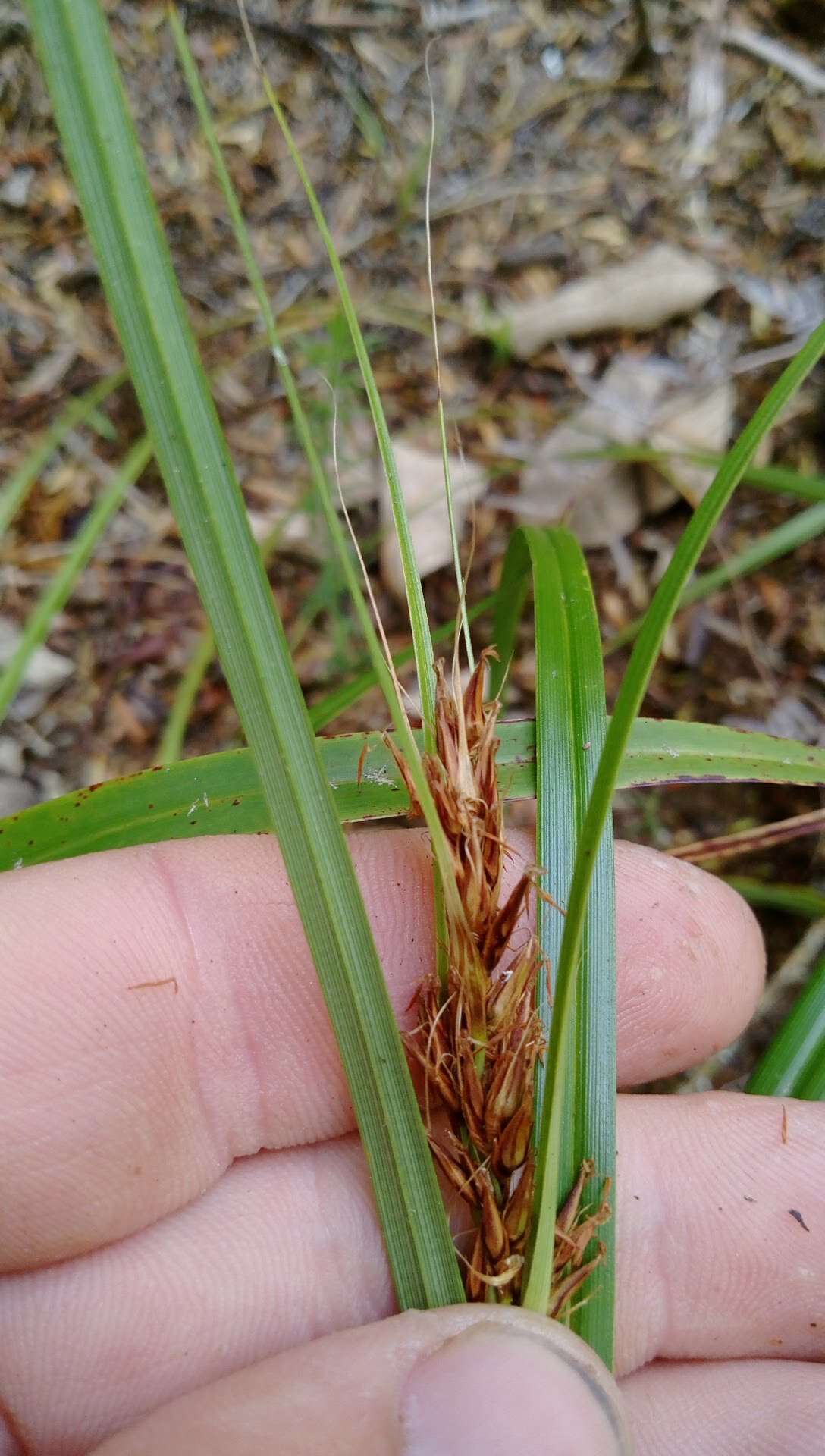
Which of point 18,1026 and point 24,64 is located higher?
point 24,64

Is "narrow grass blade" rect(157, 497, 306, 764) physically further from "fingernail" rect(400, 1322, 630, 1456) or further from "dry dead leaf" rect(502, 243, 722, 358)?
"fingernail" rect(400, 1322, 630, 1456)

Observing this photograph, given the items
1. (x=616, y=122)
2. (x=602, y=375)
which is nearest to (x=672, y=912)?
(x=602, y=375)

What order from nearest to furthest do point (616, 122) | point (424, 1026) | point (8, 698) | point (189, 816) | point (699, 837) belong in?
point (424, 1026) → point (189, 816) → point (8, 698) → point (699, 837) → point (616, 122)

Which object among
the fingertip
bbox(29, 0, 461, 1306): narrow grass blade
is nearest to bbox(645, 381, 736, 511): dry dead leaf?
the fingertip

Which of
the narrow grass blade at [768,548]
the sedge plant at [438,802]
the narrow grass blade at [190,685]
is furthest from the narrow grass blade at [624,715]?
the narrow grass blade at [190,685]

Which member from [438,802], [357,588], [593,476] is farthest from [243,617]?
[593,476]

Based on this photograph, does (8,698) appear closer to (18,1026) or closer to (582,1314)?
(18,1026)

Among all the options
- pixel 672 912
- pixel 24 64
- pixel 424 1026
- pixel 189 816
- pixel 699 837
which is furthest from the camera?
pixel 24 64

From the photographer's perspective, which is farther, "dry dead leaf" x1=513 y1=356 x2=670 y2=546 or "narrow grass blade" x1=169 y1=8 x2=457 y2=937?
"dry dead leaf" x1=513 y1=356 x2=670 y2=546
